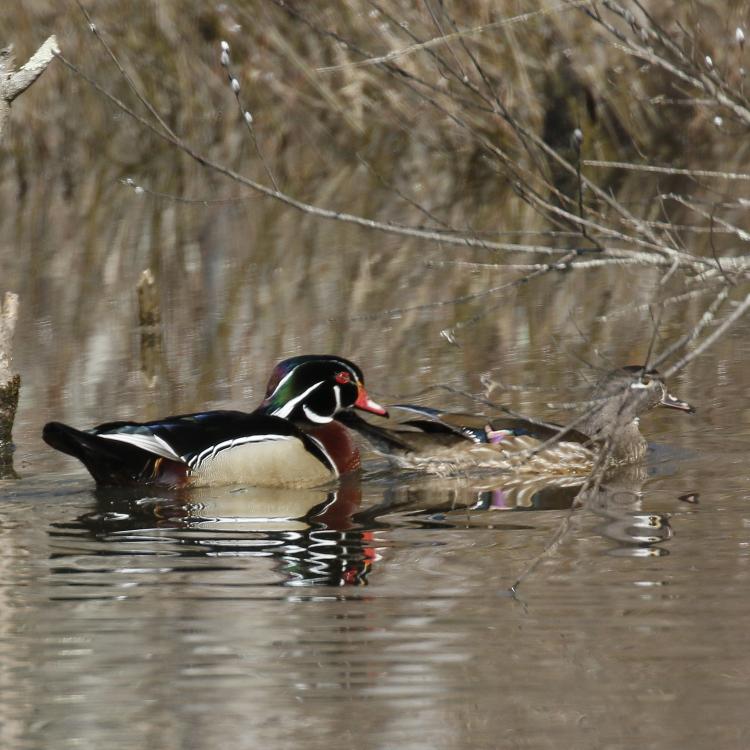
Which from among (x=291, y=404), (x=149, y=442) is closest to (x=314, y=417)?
(x=291, y=404)

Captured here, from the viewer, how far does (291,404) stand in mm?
9102

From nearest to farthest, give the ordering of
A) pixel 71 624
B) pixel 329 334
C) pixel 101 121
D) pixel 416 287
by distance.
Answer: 1. pixel 71 624
2. pixel 329 334
3. pixel 416 287
4. pixel 101 121

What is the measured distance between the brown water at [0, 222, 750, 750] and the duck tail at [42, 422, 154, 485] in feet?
0.37

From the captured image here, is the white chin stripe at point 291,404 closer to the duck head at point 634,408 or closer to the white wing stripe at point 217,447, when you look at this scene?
the white wing stripe at point 217,447

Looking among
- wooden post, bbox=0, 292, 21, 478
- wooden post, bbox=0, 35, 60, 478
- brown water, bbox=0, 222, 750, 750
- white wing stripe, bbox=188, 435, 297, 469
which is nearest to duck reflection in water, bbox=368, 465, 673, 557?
brown water, bbox=0, 222, 750, 750

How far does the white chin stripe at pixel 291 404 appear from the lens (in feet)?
29.8

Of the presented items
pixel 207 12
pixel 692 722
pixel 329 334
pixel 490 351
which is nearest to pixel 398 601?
pixel 692 722

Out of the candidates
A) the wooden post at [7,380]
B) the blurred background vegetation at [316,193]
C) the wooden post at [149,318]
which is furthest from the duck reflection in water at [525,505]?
the wooden post at [149,318]

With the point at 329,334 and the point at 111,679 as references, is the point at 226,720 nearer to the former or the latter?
the point at 111,679

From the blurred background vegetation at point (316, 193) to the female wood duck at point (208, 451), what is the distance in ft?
4.57

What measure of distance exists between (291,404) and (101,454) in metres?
1.43

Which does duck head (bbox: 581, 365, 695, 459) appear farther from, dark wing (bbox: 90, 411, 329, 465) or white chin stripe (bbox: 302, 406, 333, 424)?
dark wing (bbox: 90, 411, 329, 465)

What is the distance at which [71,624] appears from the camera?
223 inches

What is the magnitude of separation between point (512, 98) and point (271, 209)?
3307 millimetres
